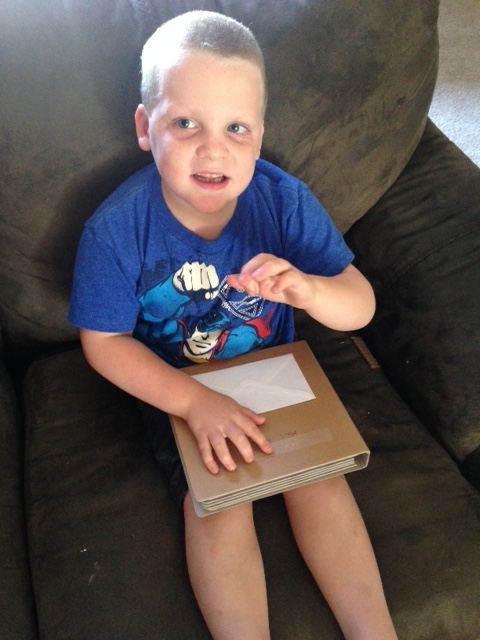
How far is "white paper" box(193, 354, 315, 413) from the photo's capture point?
2.58 feet

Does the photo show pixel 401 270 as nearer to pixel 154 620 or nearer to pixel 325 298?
pixel 325 298

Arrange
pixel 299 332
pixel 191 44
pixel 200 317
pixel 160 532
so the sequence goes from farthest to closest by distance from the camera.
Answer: pixel 299 332, pixel 200 317, pixel 160 532, pixel 191 44

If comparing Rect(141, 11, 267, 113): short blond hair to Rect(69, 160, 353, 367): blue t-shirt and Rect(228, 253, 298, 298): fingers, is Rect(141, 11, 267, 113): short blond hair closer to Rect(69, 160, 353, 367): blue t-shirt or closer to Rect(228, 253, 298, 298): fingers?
Rect(69, 160, 353, 367): blue t-shirt

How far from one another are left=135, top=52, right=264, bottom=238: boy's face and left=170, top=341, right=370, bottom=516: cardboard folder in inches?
10.4

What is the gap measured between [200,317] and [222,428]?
0.22 metres

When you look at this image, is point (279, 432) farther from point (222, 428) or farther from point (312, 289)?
point (312, 289)

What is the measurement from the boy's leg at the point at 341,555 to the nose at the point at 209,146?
507 millimetres

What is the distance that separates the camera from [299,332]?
3.66 feet

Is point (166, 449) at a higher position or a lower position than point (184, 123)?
lower

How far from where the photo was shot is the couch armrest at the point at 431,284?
89 cm

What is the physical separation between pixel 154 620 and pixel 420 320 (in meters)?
0.65

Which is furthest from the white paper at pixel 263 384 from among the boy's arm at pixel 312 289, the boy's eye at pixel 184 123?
the boy's eye at pixel 184 123

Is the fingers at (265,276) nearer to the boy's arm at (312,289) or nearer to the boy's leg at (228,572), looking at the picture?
the boy's arm at (312,289)

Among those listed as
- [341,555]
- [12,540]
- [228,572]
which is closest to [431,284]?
[341,555]
